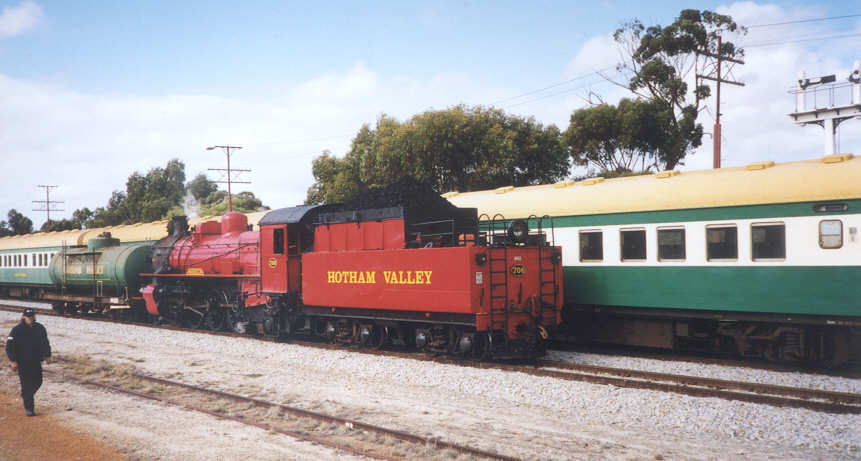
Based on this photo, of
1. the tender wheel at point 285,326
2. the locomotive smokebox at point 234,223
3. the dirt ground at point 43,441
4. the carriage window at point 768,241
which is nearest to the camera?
the dirt ground at point 43,441

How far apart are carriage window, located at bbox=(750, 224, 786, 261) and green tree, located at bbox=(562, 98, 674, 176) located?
22.3m

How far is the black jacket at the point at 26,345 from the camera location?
930 centimetres

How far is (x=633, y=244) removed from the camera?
516 inches

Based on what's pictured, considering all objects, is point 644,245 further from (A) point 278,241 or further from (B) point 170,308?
(B) point 170,308

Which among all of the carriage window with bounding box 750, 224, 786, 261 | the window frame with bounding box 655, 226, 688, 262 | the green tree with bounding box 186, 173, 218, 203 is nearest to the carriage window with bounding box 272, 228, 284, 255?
the window frame with bounding box 655, 226, 688, 262

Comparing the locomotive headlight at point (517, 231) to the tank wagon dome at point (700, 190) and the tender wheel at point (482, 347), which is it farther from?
the tank wagon dome at point (700, 190)

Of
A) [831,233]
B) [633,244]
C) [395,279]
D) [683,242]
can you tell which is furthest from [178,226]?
[831,233]

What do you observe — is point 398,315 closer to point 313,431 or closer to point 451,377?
point 451,377

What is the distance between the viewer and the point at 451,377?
10969 mm

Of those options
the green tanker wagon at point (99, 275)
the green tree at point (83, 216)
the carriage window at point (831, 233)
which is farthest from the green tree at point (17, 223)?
the carriage window at point (831, 233)

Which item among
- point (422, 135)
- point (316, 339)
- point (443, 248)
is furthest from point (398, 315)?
point (422, 135)

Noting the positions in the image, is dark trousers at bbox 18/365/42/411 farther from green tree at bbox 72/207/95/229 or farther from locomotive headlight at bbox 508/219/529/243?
green tree at bbox 72/207/95/229

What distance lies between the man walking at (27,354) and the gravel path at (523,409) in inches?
104

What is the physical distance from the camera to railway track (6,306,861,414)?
8711 mm
